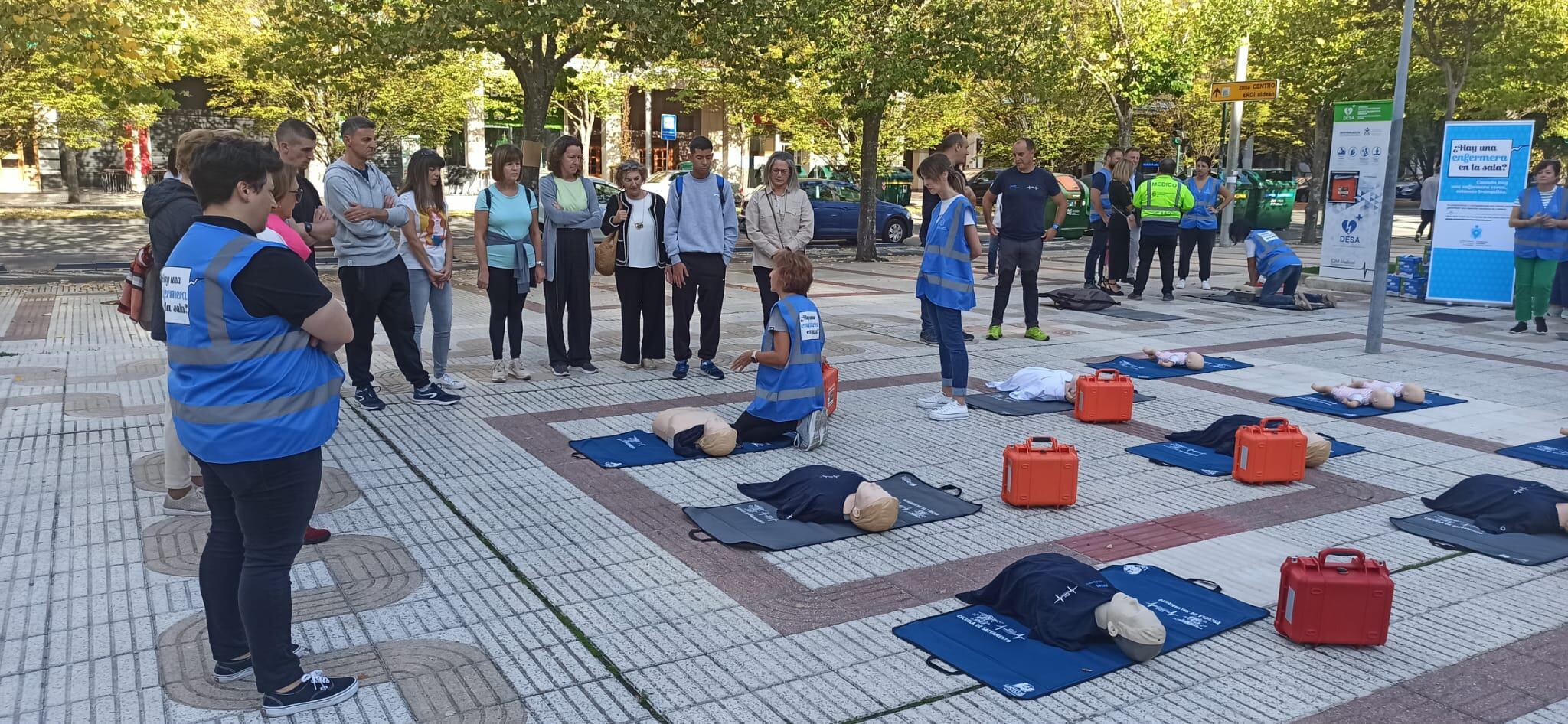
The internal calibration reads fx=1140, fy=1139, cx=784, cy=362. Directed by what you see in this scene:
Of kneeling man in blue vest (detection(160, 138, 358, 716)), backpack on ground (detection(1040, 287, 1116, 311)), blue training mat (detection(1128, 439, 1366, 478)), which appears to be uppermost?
kneeling man in blue vest (detection(160, 138, 358, 716))

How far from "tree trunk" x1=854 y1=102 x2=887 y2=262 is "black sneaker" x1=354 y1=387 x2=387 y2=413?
44.0ft

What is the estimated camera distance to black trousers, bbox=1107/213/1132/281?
1457 cm

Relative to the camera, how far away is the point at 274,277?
305 cm

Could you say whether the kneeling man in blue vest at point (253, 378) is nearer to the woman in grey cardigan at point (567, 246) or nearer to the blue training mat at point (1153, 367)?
the woman in grey cardigan at point (567, 246)

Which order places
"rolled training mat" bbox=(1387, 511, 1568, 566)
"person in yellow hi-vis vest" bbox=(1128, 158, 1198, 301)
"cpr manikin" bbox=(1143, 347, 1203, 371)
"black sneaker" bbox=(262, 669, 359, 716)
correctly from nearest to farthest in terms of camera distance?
"black sneaker" bbox=(262, 669, 359, 716)
"rolled training mat" bbox=(1387, 511, 1568, 566)
"cpr manikin" bbox=(1143, 347, 1203, 371)
"person in yellow hi-vis vest" bbox=(1128, 158, 1198, 301)

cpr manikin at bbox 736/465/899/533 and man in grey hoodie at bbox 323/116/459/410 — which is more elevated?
man in grey hoodie at bbox 323/116/459/410

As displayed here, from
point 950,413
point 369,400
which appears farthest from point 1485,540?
point 369,400

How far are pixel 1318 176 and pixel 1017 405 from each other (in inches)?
758

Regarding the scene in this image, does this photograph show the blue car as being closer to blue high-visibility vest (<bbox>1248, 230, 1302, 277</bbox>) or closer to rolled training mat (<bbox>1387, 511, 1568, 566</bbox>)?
blue high-visibility vest (<bbox>1248, 230, 1302, 277</bbox>)

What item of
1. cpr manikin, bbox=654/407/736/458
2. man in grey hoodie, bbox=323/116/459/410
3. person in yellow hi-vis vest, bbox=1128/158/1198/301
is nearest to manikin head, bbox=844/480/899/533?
cpr manikin, bbox=654/407/736/458

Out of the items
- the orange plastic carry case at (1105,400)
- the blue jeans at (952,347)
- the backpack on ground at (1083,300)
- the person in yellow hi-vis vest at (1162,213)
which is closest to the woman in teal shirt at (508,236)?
the blue jeans at (952,347)

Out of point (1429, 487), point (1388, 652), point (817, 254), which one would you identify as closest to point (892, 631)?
point (1388, 652)

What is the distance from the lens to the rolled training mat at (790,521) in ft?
16.5

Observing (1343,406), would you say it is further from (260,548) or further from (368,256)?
(260,548)
